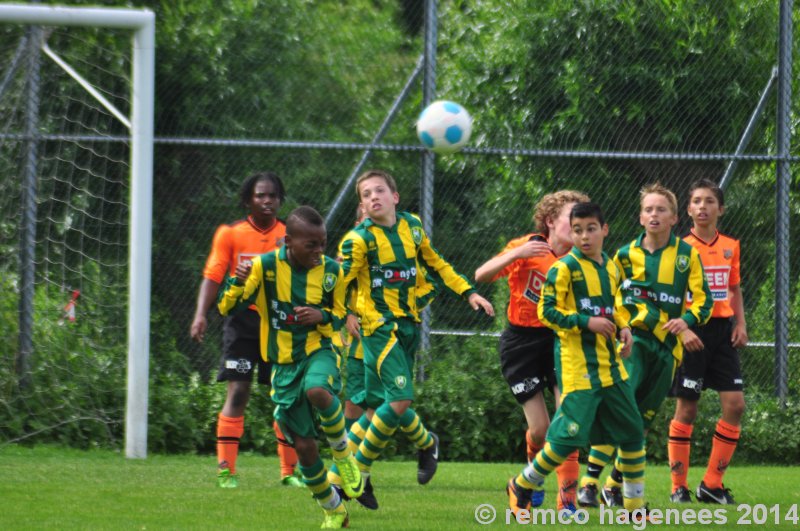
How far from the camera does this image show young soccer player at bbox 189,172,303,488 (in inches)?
312

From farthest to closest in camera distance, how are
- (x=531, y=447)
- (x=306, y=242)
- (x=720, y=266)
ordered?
(x=720, y=266), (x=531, y=447), (x=306, y=242)

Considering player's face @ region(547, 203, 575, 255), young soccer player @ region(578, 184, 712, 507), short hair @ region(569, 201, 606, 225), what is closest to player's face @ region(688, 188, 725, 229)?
young soccer player @ region(578, 184, 712, 507)

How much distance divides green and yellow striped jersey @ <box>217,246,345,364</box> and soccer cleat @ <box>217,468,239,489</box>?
1.60 m

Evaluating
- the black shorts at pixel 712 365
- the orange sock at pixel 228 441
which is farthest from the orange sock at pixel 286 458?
the black shorts at pixel 712 365

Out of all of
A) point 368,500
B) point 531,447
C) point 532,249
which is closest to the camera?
point 532,249

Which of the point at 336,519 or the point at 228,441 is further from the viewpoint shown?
the point at 228,441

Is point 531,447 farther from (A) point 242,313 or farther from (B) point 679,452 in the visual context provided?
(A) point 242,313

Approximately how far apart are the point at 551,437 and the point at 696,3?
19.3 ft

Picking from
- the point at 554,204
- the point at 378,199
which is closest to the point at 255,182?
the point at 378,199

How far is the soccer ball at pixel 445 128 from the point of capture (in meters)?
7.90

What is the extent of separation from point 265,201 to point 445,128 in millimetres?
1220

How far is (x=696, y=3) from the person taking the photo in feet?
35.5

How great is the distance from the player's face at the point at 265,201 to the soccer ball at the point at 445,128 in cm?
101

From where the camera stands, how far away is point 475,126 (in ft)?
35.5
